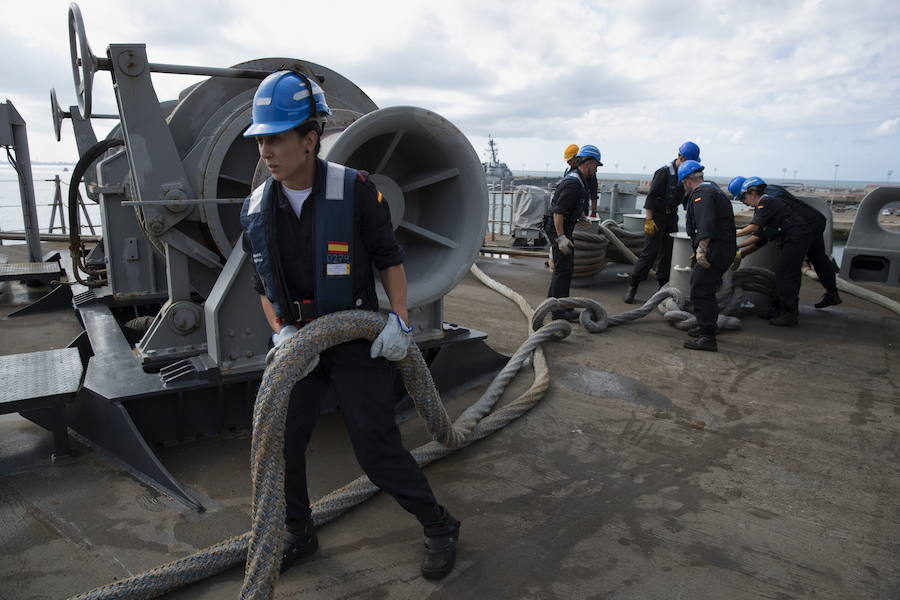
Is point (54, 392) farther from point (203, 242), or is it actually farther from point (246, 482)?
point (203, 242)

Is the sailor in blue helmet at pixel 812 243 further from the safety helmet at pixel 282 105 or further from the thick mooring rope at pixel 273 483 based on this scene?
the safety helmet at pixel 282 105

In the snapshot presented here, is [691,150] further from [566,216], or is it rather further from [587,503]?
[587,503]

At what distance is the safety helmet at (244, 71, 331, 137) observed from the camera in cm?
193

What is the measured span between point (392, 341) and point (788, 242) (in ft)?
16.8

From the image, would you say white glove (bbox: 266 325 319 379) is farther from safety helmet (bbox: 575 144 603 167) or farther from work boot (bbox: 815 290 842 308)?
work boot (bbox: 815 290 842 308)

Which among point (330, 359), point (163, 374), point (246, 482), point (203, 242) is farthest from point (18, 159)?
point (330, 359)

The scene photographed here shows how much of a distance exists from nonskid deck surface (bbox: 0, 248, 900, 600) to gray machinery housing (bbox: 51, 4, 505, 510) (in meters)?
0.25

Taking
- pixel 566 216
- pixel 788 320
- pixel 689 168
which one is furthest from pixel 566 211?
pixel 788 320

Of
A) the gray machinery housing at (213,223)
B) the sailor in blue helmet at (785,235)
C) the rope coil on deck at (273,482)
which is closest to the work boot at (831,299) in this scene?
the sailor in blue helmet at (785,235)

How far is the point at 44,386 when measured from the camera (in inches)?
117

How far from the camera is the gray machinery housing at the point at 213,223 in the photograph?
10.2ft

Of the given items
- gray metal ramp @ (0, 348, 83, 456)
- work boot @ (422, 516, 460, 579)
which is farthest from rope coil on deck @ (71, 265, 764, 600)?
gray metal ramp @ (0, 348, 83, 456)

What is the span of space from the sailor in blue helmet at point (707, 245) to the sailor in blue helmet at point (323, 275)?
3.59m

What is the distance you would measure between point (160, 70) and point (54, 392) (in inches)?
70.8
